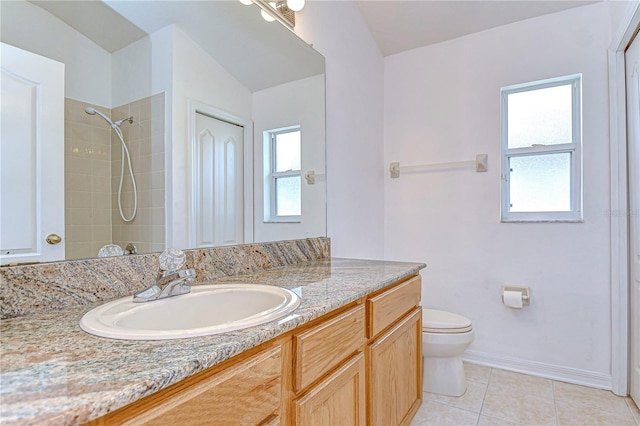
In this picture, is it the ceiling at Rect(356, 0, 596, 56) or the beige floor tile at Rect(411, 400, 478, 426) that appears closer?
the beige floor tile at Rect(411, 400, 478, 426)

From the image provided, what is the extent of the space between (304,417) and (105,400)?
1.87 ft

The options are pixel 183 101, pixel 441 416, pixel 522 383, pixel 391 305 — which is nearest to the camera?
pixel 183 101

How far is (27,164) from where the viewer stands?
2.89 ft

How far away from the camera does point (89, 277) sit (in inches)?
37.9

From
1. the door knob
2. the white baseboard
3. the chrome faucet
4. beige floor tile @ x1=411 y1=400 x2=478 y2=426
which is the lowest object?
beige floor tile @ x1=411 y1=400 x2=478 y2=426

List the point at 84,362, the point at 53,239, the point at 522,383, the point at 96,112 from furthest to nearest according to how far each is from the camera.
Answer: the point at 522,383
the point at 96,112
the point at 53,239
the point at 84,362

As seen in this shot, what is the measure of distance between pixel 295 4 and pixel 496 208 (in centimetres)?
183

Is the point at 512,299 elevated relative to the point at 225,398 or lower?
lower

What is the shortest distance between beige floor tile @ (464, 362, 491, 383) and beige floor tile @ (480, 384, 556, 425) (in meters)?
0.11

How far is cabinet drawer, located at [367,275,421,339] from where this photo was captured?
4.07ft

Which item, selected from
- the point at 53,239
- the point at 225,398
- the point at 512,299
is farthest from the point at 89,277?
the point at 512,299

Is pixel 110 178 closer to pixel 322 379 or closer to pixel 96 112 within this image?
pixel 96 112

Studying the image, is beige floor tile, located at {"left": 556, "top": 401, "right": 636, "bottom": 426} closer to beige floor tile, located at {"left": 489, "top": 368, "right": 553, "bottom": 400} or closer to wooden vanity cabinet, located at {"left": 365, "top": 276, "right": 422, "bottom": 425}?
beige floor tile, located at {"left": 489, "top": 368, "right": 553, "bottom": 400}

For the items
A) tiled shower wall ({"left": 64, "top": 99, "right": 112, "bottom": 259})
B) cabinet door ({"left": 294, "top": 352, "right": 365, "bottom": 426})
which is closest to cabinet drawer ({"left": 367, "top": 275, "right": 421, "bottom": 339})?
cabinet door ({"left": 294, "top": 352, "right": 365, "bottom": 426})
